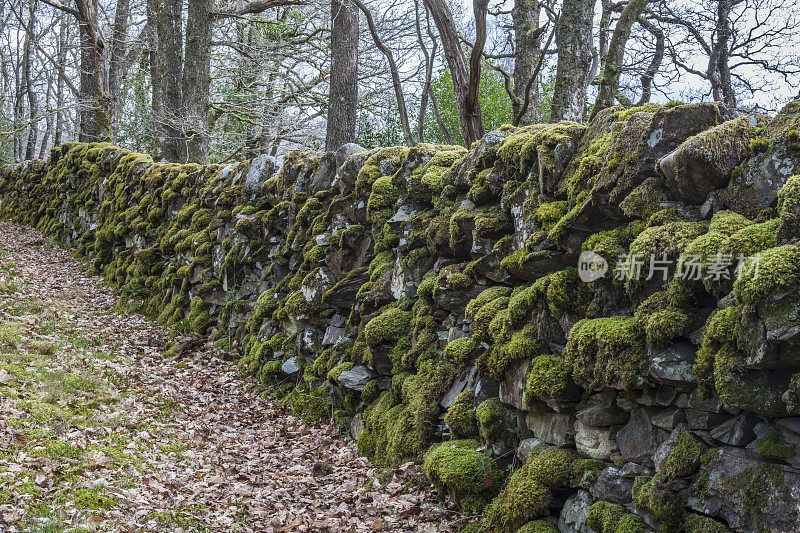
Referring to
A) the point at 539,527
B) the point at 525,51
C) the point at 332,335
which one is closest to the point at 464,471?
the point at 539,527

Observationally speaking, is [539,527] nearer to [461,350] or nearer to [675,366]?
[675,366]

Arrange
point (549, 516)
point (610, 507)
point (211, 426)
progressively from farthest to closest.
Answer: point (211, 426)
point (549, 516)
point (610, 507)

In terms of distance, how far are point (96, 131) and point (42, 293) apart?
298 inches

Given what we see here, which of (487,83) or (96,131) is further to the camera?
(96,131)

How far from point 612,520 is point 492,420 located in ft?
4.14

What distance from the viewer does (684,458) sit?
3000 millimetres

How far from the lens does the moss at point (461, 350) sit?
4.85 m

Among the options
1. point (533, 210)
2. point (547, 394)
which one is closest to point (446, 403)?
point (547, 394)

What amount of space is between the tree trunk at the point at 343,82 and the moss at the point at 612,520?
766 centimetres

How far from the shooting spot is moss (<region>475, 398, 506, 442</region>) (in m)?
4.35

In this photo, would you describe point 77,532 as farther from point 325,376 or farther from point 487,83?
point 487,83

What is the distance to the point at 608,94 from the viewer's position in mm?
8117

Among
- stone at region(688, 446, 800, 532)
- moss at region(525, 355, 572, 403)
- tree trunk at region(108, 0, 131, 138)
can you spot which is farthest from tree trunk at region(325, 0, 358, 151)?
tree trunk at region(108, 0, 131, 138)

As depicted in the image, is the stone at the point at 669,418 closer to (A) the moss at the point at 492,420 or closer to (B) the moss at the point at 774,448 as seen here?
(B) the moss at the point at 774,448
